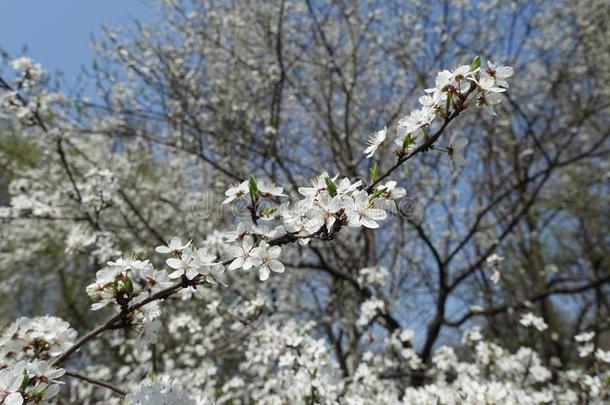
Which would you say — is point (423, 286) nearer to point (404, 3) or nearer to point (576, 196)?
point (576, 196)

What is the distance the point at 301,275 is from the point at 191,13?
4.42 m

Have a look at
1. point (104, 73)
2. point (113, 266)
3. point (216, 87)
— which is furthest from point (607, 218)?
point (113, 266)

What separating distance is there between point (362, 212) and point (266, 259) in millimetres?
384

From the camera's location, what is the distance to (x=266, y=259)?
1.60m

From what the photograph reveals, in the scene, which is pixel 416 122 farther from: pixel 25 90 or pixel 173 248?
pixel 25 90

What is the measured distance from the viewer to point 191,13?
6598mm

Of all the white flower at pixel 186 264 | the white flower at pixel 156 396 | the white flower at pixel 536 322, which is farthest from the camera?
the white flower at pixel 536 322

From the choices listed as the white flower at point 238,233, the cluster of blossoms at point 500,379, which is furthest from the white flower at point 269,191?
the cluster of blossoms at point 500,379

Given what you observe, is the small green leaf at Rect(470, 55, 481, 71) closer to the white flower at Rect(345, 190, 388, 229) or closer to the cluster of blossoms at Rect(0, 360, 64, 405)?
the white flower at Rect(345, 190, 388, 229)

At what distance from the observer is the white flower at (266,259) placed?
1.57 metres

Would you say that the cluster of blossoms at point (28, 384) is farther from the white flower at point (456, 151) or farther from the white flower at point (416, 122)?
the white flower at point (456, 151)

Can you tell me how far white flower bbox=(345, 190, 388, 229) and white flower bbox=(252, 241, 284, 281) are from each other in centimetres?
30

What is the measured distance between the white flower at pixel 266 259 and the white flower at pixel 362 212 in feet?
0.99

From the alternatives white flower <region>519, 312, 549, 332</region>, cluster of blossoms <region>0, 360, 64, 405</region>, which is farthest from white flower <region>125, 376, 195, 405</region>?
white flower <region>519, 312, 549, 332</region>
